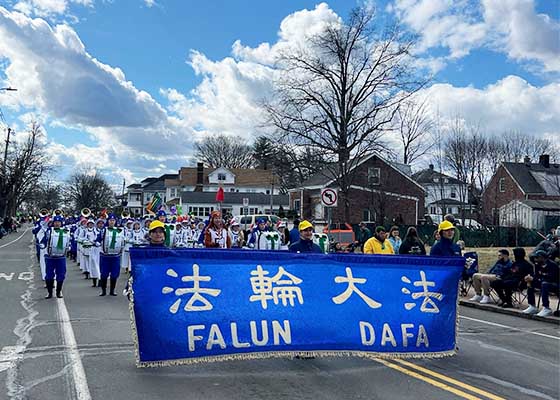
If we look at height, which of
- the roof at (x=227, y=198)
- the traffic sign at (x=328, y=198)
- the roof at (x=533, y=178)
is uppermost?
the roof at (x=533, y=178)

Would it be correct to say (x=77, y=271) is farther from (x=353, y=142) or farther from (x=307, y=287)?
(x=353, y=142)

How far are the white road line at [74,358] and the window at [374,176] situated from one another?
1479 inches

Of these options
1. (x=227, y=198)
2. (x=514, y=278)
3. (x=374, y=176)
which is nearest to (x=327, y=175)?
(x=374, y=176)

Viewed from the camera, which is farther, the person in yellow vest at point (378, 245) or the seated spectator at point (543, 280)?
the seated spectator at point (543, 280)

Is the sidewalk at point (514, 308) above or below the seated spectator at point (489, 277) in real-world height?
below

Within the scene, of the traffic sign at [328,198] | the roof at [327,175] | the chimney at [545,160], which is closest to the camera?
the traffic sign at [328,198]

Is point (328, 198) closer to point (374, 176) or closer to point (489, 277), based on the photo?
point (489, 277)

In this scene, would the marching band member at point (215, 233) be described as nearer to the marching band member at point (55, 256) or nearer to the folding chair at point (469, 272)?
the marching band member at point (55, 256)

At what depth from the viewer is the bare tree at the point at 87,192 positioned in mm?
118312

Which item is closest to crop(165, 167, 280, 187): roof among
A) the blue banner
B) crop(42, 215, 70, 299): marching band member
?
crop(42, 215, 70, 299): marching band member

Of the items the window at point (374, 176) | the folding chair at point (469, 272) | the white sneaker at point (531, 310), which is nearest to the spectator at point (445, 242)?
the white sneaker at point (531, 310)

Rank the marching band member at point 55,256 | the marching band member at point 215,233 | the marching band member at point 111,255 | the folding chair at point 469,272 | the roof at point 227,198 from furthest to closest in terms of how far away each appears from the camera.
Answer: the roof at point 227,198
the folding chair at point 469,272
the marching band member at point 111,255
the marching band member at point 55,256
the marching band member at point 215,233

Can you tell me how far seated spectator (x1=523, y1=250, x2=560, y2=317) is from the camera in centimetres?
1238

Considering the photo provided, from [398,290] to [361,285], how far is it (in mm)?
493
